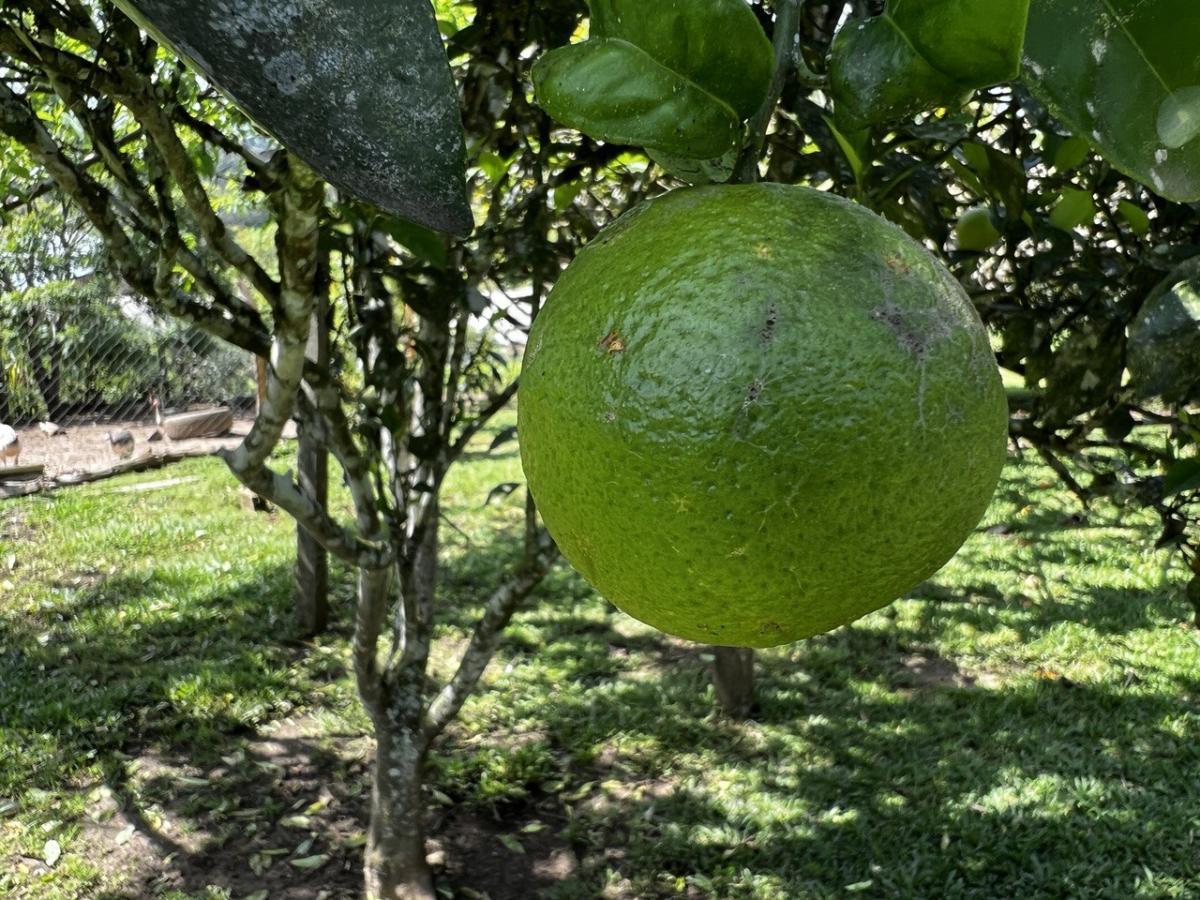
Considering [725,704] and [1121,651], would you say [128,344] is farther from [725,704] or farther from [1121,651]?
[1121,651]

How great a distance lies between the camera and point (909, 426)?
66 cm

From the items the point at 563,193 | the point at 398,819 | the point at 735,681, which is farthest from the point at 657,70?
the point at 735,681

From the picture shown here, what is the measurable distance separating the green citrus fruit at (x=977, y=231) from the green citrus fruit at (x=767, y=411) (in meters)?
0.91

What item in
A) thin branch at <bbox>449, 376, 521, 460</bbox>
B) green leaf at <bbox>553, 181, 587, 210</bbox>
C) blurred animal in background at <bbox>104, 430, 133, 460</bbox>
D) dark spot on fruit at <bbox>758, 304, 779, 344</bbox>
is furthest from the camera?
blurred animal in background at <bbox>104, 430, 133, 460</bbox>

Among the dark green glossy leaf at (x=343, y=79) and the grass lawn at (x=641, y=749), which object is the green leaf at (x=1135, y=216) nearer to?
the dark green glossy leaf at (x=343, y=79)

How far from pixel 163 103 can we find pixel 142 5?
1.60 meters

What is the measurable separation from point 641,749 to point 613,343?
3.51 metres

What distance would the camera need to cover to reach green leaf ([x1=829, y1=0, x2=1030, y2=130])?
52 cm

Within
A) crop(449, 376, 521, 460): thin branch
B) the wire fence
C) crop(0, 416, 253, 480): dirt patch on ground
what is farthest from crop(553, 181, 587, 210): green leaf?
crop(0, 416, 253, 480): dirt patch on ground

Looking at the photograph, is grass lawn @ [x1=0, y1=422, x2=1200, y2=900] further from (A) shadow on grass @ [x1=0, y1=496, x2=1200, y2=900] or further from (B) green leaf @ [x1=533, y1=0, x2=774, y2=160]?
(B) green leaf @ [x1=533, y1=0, x2=774, y2=160]

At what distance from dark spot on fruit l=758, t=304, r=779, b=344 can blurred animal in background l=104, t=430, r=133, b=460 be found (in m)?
9.00

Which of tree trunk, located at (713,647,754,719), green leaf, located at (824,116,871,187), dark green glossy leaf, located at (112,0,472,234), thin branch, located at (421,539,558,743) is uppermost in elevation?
green leaf, located at (824,116,871,187)

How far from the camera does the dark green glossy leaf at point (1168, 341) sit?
3.30 ft

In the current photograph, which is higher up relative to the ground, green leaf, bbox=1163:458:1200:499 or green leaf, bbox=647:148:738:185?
green leaf, bbox=647:148:738:185
